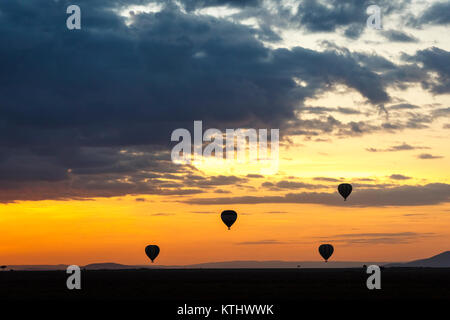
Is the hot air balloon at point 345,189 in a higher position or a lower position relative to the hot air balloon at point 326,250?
higher

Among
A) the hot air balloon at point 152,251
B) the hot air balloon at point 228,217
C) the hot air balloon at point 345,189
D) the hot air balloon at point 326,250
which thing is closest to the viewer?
the hot air balloon at point 345,189

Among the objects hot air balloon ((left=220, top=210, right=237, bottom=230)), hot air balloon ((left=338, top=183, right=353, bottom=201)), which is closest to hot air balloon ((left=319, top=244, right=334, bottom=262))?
hot air balloon ((left=338, top=183, right=353, bottom=201))

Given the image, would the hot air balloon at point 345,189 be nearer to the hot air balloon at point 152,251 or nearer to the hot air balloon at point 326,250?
the hot air balloon at point 326,250

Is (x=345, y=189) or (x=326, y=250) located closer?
(x=345, y=189)

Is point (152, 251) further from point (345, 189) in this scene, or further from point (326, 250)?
point (345, 189)

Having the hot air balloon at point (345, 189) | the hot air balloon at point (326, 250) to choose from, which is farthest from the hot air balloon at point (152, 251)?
the hot air balloon at point (345, 189)

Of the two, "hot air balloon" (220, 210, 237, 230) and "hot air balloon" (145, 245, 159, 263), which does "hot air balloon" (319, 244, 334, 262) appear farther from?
"hot air balloon" (220, 210, 237, 230)

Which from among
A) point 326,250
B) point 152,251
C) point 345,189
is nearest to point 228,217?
point 345,189
